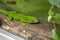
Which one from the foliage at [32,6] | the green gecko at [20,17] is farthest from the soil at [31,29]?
the foliage at [32,6]

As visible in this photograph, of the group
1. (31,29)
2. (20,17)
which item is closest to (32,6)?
(20,17)

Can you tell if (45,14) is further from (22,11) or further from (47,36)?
(47,36)

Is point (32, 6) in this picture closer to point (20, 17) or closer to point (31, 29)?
point (20, 17)

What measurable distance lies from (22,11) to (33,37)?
0.81 m

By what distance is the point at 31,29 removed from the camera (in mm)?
1720

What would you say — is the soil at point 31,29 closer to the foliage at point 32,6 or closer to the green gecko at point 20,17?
the green gecko at point 20,17

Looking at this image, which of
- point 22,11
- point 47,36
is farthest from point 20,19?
point 47,36

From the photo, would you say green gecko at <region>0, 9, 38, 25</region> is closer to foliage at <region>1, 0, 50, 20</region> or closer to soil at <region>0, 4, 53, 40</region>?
soil at <region>0, 4, 53, 40</region>

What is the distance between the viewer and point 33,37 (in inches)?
66.0

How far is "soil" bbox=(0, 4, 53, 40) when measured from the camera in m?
1.63

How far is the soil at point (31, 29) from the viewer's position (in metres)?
1.63

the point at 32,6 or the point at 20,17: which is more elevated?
the point at 32,6

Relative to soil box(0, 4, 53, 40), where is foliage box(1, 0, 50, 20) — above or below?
above

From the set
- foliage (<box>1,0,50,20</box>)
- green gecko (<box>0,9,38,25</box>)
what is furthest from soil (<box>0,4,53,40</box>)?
foliage (<box>1,0,50,20</box>)
